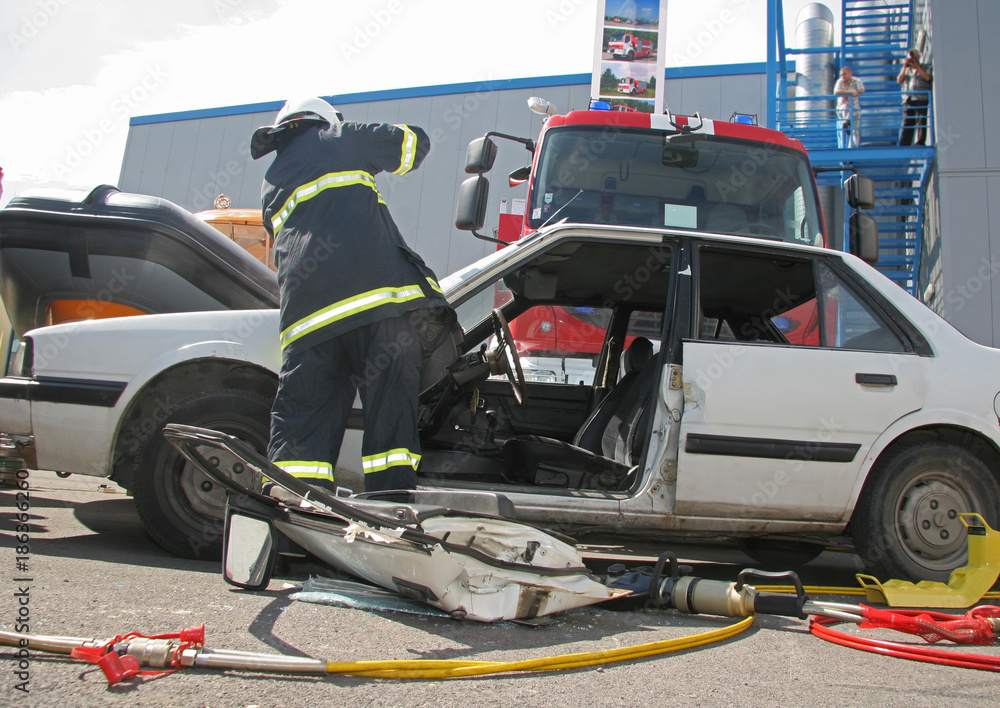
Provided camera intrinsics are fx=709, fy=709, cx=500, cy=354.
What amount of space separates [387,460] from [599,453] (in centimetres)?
121

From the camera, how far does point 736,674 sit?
5.96 feet

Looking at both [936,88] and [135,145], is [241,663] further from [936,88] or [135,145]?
[135,145]

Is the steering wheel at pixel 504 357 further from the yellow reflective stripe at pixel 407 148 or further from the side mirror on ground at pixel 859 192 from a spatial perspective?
the side mirror on ground at pixel 859 192

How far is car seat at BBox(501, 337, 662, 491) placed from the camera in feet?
10.4

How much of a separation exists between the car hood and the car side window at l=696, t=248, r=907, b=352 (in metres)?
2.72

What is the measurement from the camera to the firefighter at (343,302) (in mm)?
2684

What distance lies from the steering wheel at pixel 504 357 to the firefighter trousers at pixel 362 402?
581mm

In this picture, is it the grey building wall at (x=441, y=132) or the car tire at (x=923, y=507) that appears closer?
the car tire at (x=923, y=507)

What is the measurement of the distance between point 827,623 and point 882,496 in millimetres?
757

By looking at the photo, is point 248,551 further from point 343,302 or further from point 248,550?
point 343,302

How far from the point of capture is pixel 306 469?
8.52 feet

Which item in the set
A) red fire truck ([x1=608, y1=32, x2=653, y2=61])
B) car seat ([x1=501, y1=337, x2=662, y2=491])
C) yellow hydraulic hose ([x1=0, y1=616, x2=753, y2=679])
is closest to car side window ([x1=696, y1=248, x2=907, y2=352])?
car seat ([x1=501, y1=337, x2=662, y2=491])

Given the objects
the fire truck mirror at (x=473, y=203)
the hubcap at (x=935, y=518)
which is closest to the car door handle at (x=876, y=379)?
the hubcap at (x=935, y=518)

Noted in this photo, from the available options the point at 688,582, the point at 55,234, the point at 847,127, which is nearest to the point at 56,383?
the point at 55,234
